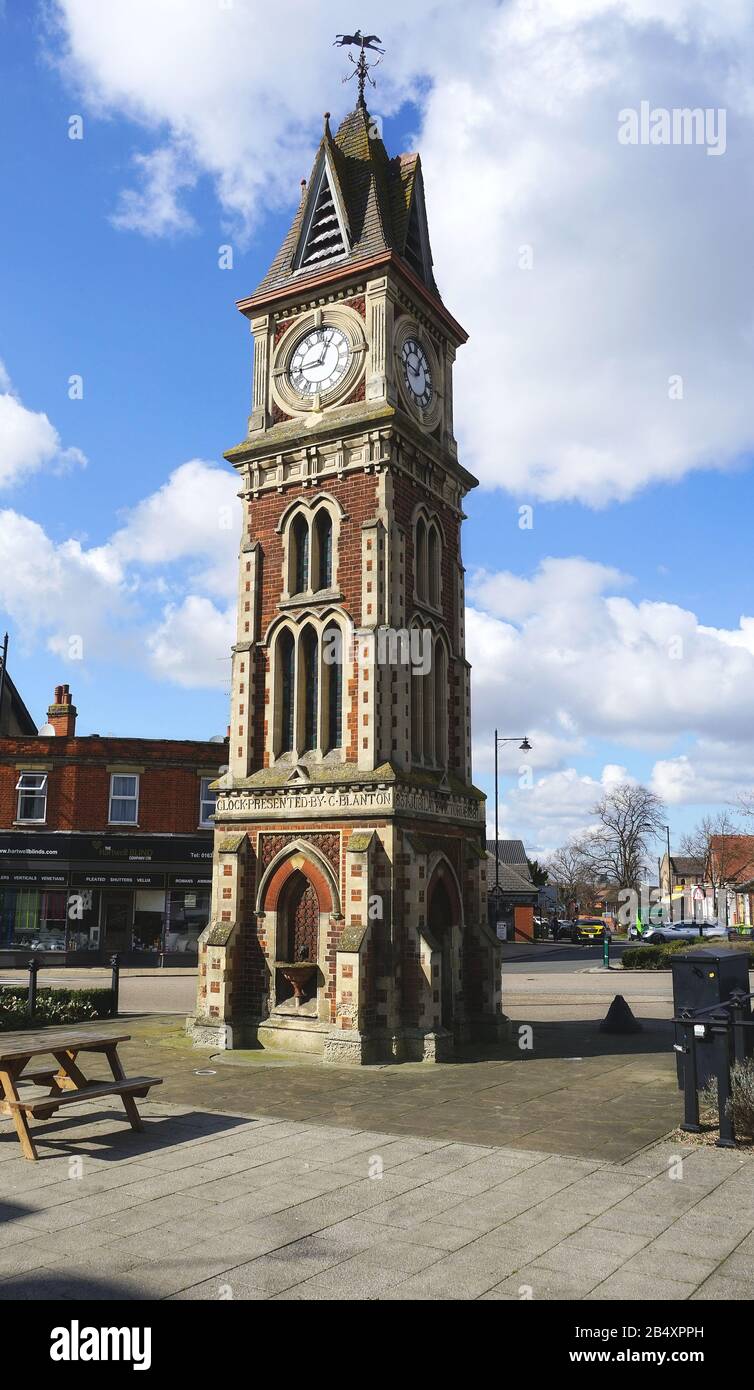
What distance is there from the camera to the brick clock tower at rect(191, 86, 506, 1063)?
633 inches

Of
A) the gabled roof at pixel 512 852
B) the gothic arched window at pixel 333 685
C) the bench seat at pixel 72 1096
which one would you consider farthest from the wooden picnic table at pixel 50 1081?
the gabled roof at pixel 512 852

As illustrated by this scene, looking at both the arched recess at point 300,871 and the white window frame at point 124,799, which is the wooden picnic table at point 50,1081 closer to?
the arched recess at point 300,871

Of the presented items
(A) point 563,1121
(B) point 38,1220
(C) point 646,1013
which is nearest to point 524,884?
(C) point 646,1013

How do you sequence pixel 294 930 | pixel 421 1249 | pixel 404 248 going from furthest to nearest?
1. pixel 404 248
2. pixel 294 930
3. pixel 421 1249

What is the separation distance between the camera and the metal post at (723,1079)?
10.0 metres

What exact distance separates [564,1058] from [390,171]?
1805 cm

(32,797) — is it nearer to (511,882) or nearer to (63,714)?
(63,714)

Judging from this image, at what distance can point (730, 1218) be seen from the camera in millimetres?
7781

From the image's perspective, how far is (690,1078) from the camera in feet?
34.1

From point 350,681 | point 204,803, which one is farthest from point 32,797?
point 350,681

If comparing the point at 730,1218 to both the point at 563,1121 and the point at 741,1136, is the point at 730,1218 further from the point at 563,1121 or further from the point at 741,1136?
the point at 563,1121

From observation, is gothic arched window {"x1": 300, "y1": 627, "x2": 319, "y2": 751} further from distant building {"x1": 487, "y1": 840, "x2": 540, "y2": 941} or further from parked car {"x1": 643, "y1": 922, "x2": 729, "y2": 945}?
distant building {"x1": 487, "y1": 840, "x2": 540, "y2": 941}

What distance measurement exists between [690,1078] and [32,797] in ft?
→ 96.2

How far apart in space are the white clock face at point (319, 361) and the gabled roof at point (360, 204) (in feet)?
3.64
